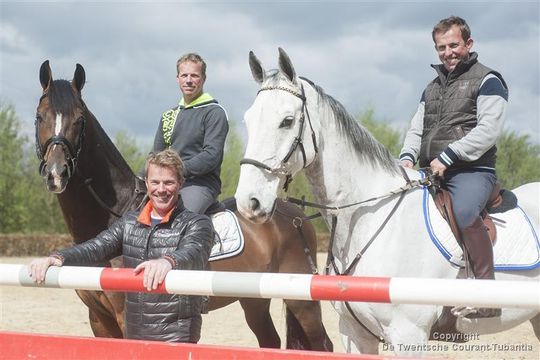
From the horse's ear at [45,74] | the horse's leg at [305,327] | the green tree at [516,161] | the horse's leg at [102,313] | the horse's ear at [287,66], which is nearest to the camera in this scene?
the horse's ear at [287,66]

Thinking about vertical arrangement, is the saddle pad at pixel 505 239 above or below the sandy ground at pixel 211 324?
above

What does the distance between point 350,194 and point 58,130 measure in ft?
7.15

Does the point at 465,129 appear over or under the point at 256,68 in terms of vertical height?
under

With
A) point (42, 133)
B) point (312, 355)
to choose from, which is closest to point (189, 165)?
point (42, 133)

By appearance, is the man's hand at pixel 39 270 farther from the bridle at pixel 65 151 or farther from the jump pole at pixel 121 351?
the bridle at pixel 65 151

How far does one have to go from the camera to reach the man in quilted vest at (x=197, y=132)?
525cm

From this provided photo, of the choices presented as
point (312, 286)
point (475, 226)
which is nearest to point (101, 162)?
point (475, 226)

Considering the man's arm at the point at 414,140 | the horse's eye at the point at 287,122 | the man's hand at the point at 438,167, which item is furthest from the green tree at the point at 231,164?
the horse's eye at the point at 287,122

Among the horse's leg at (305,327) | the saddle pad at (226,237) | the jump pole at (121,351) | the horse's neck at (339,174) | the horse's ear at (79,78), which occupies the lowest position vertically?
the horse's leg at (305,327)

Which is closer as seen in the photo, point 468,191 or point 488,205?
point 468,191

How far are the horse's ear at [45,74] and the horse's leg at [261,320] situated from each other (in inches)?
99.9

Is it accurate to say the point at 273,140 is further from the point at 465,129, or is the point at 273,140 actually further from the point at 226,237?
the point at 226,237

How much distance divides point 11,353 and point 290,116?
6.33 ft

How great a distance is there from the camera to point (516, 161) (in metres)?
32.1
